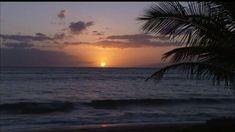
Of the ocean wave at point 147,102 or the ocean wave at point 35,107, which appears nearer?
the ocean wave at point 35,107

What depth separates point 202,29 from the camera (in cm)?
773

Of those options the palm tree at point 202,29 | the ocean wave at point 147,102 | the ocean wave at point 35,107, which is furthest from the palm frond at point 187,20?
the ocean wave at point 147,102

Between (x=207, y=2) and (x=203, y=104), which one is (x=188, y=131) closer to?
(x=207, y=2)

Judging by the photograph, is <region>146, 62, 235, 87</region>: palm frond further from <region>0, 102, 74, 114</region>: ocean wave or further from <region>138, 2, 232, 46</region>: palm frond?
<region>0, 102, 74, 114</region>: ocean wave

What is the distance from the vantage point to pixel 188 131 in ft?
31.4

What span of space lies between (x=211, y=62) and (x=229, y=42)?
637 mm

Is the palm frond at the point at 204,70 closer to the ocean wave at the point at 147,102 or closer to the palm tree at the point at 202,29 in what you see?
the palm tree at the point at 202,29

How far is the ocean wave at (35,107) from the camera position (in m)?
22.4

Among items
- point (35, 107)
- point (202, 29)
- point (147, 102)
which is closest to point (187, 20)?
point (202, 29)

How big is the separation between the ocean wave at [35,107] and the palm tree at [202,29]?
608 inches

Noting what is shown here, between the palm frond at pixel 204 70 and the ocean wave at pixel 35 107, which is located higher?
the palm frond at pixel 204 70

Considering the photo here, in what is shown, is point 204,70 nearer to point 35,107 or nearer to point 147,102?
point 35,107

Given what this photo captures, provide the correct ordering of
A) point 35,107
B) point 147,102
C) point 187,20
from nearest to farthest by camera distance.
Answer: point 187,20 < point 35,107 < point 147,102

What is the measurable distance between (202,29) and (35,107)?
17570mm
